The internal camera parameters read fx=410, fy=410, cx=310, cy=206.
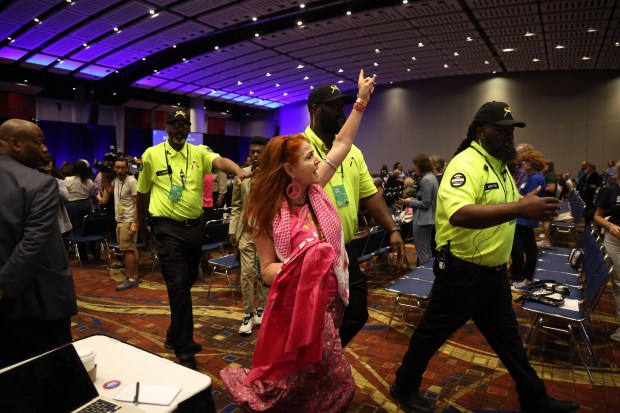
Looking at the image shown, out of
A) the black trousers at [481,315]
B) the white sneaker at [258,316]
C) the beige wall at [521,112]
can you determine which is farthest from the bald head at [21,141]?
the beige wall at [521,112]

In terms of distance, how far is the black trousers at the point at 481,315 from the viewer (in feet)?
8.20

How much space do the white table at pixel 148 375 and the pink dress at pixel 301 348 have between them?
0.30 metres

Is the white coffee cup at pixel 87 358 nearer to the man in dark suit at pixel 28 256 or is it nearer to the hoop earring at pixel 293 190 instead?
the man in dark suit at pixel 28 256

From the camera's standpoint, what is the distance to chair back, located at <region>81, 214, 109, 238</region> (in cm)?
669

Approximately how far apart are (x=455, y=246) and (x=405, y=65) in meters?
15.7

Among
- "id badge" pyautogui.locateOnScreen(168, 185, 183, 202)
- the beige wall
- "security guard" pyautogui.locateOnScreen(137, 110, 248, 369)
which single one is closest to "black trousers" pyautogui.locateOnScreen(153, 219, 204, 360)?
"security guard" pyautogui.locateOnScreen(137, 110, 248, 369)

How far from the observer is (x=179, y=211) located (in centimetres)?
341

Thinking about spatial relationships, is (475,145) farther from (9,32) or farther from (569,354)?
(9,32)

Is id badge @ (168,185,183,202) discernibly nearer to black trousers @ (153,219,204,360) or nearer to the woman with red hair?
black trousers @ (153,219,204,360)

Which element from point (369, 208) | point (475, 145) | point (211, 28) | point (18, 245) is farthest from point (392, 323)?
point (211, 28)

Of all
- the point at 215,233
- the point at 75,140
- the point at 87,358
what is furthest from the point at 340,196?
the point at 75,140

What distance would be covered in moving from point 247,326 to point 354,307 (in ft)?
6.76

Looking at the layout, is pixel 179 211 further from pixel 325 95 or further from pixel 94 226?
pixel 94 226

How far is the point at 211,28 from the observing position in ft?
39.8
